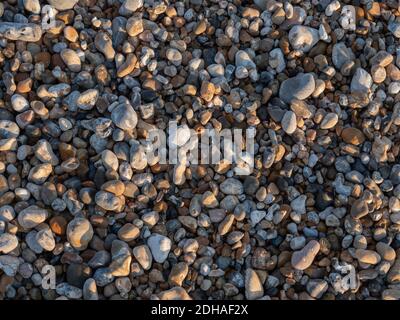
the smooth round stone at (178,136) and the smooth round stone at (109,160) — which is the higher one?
the smooth round stone at (178,136)

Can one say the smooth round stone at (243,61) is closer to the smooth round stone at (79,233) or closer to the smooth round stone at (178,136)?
the smooth round stone at (178,136)

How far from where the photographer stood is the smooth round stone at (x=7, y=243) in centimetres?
179

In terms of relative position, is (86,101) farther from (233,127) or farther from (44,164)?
(233,127)

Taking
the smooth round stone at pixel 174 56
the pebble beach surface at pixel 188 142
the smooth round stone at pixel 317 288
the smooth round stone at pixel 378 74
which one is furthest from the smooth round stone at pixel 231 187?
the smooth round stone at pixel 378 74

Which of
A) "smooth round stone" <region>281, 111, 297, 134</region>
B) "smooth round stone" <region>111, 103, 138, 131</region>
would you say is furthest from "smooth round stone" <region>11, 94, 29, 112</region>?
"smooth round stone" <region>281, 111, 297, 134</region>

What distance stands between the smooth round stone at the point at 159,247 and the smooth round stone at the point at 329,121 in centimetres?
81

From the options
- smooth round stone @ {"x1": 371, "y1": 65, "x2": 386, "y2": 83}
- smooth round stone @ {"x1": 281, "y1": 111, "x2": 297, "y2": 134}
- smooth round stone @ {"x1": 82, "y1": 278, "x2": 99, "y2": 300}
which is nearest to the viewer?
smooth round stone @ {"x1": 82, "y1": 278, "x2": 99, "y2": 300}

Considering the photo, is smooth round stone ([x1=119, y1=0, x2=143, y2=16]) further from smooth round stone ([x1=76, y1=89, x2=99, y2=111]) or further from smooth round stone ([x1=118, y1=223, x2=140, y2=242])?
smooth round stone ([x1=118, y1=223, x2=140, y2=242])

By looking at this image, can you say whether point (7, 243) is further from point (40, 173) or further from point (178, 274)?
point (178, 274)

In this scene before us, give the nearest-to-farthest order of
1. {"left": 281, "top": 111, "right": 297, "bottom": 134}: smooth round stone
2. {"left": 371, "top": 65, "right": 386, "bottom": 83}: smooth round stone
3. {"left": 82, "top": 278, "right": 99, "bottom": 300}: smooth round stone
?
{"left": 82, "top": 278, "right": 99, "bottom": 300}: smooth round stone
{"left": 281, "top": 111, "right": 297, "bottom": 134}: smooth round stone
{"left": 371, "top": 65, "right": 386, "bottom": 83}: smooth round stone

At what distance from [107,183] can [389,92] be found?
1282 mm

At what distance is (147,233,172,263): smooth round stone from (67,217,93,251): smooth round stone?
9.3 inches

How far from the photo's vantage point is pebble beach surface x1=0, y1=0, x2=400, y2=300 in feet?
6.02

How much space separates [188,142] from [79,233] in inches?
22.0
